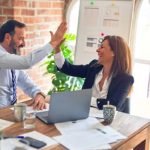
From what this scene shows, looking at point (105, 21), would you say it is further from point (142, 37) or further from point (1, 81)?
point (1, 81)

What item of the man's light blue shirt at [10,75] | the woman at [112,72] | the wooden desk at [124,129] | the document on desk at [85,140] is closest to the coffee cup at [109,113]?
the wooden desk at [124,129]

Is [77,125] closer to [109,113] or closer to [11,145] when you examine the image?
[109,113]

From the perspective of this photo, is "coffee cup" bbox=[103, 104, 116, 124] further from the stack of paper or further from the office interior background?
the office interior background

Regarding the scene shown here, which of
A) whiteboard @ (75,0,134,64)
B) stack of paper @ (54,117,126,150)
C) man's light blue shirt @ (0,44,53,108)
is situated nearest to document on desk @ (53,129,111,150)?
stack of paper @ (54,117,126,150)

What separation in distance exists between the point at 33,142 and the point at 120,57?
1.25m

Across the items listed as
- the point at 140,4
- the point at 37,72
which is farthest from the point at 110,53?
the point at 37,72

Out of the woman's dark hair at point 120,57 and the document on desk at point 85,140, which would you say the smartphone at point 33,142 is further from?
the woman's dark hair at point 120,57

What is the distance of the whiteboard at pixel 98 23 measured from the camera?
10.9 feet

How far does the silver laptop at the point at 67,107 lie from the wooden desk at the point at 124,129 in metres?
0.06

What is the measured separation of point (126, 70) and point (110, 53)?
0.19 meters

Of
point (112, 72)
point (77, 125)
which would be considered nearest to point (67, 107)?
point (77, 125)

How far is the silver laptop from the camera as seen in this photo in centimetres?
181

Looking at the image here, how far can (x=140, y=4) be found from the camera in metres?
3.58

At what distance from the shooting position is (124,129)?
1875 mm
